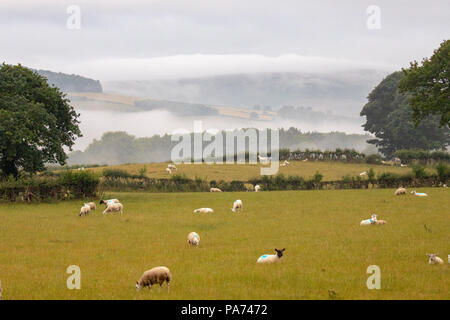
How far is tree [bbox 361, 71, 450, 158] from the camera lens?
107312 millimetres

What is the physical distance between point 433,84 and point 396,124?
5822cm

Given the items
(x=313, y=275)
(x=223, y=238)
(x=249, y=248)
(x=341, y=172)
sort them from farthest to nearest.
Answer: (x=341, y=172) → (x=223, y=238) → (x=249, y=248) → (x=313, y=275)

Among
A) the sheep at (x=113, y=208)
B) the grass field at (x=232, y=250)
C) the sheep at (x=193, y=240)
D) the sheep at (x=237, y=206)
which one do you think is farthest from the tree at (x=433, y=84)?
the sheep at (x=193, y=240)

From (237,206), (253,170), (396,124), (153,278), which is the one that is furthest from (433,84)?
(396,124)

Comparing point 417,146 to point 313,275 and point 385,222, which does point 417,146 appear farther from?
point 313,275

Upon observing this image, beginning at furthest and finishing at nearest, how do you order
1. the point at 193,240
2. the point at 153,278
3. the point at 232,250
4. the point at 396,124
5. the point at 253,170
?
the point at 396,124 < the point at 253,170 < the point at 193,240 < the point at 232,250 < the point at 153,278

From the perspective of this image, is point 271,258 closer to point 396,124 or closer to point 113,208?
point 113,208

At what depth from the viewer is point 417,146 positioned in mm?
109312

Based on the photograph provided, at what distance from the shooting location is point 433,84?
2108 inches

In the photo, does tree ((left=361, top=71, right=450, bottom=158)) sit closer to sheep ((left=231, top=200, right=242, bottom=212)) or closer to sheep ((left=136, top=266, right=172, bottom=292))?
sheep ((left=231, top=200, right=242, bottom=212))

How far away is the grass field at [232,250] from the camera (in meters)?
15.4

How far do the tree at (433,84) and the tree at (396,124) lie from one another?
50.0 meters
